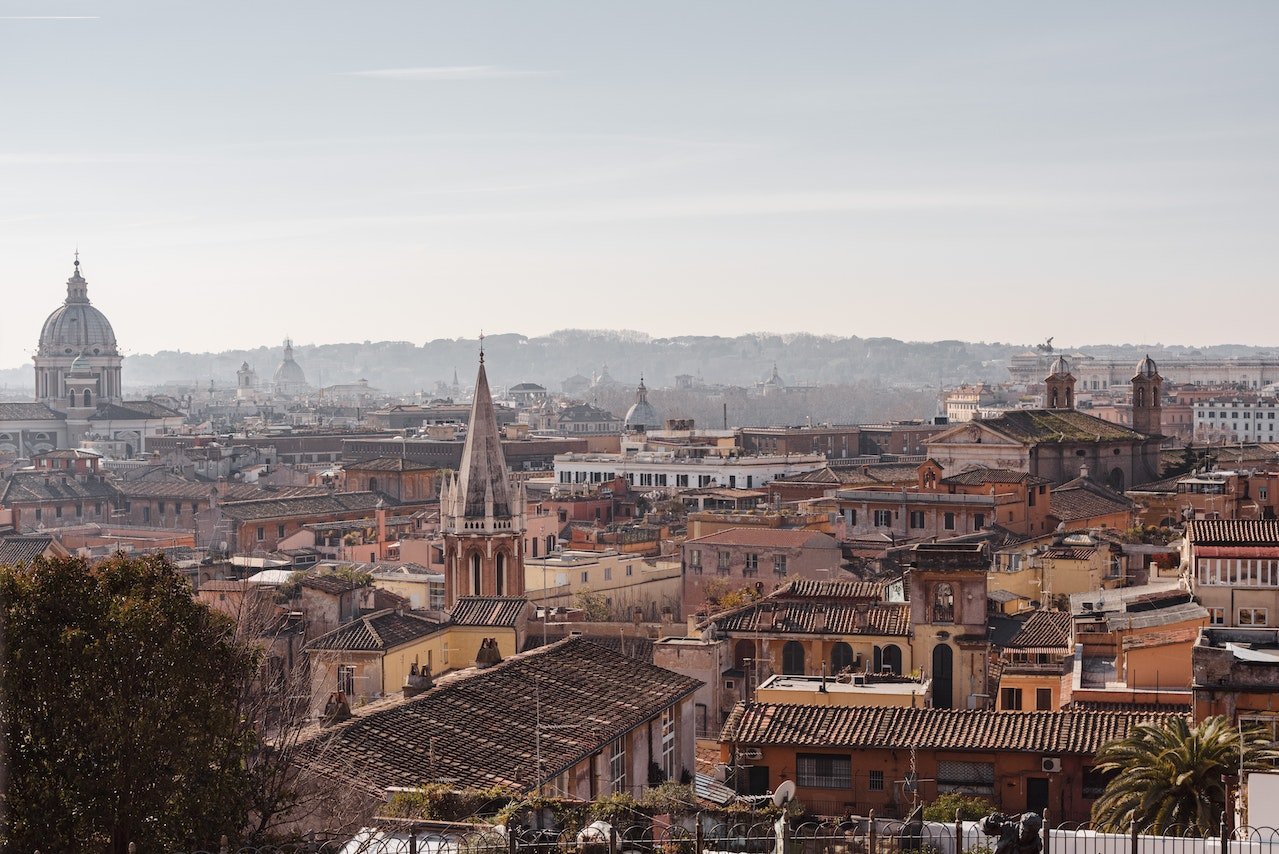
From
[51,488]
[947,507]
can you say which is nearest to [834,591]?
[947,507]

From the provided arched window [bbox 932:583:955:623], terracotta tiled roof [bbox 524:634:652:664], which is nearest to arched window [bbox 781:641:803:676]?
arched window [bbox 932:583:955:623]

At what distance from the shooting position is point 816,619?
23344mm

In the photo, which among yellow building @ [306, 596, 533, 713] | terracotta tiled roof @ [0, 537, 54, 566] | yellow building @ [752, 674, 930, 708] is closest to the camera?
yellow building @ [752, 674, 930, 708]

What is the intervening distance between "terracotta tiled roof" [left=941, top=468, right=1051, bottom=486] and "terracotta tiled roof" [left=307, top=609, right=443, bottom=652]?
65.0 ft

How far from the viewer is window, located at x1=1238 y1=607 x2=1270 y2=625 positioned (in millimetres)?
19656

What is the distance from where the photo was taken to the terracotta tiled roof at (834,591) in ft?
81.8

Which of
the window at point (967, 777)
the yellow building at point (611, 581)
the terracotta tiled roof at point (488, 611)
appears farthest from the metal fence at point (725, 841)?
the yellow building at point (611, 581)

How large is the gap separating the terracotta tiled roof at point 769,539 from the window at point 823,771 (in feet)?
56.8

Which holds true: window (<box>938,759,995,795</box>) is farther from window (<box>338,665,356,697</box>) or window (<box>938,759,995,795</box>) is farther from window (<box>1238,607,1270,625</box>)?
window (<box>338,665,356,697</box>)

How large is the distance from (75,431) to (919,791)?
95.4 meters

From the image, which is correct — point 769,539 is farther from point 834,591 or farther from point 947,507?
point 834,591

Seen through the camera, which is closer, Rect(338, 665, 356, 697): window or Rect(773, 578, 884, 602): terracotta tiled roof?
Rect(338, 665, 356, 697): window

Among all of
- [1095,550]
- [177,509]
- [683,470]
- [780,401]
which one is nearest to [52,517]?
[177,509]

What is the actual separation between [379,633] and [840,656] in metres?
5.54
